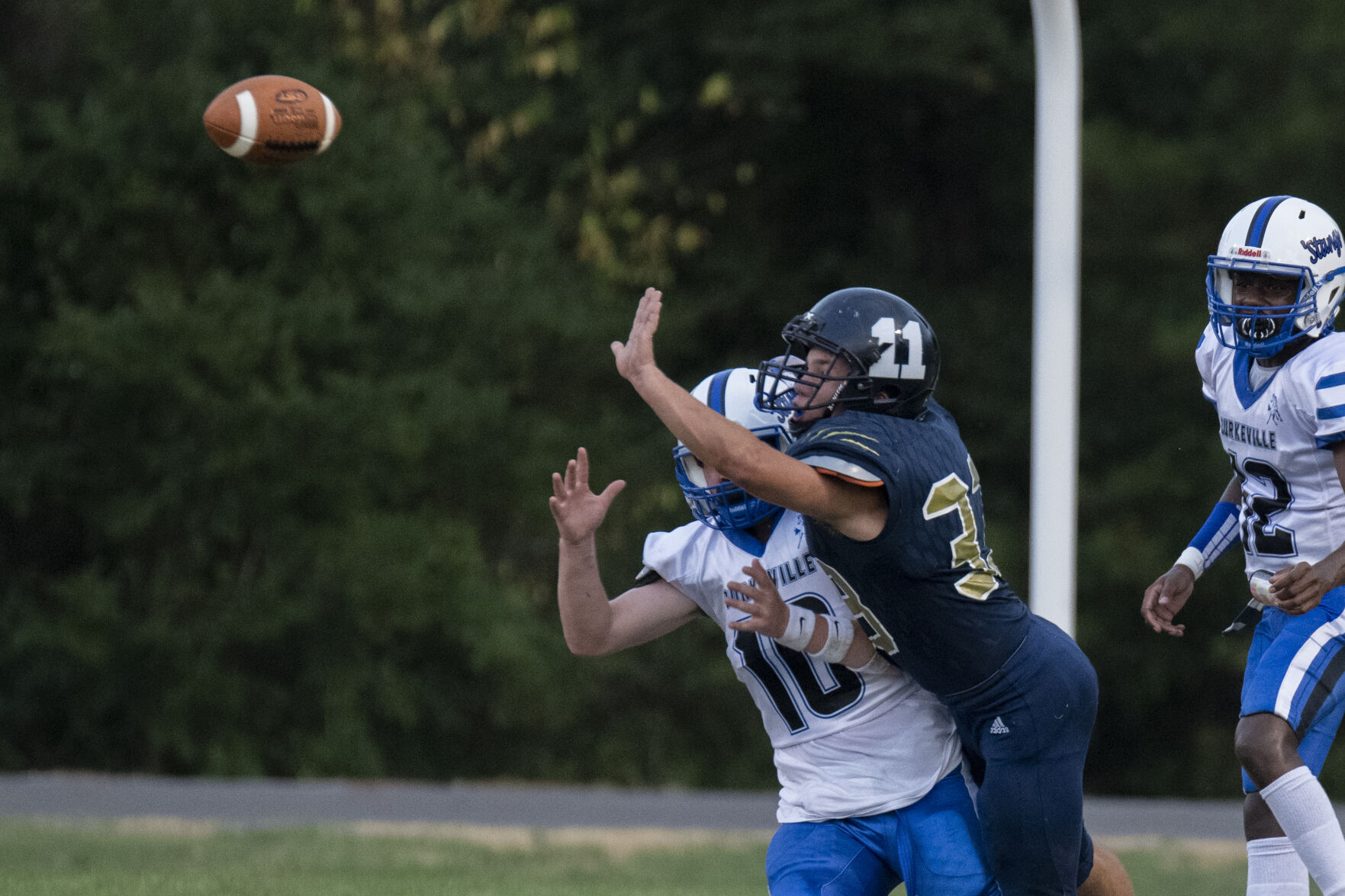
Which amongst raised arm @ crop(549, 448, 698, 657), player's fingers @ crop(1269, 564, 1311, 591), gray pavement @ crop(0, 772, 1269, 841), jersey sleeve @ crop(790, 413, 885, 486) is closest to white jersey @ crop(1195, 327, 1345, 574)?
player's fingers @ crop(1269, 564, 1311, 591)

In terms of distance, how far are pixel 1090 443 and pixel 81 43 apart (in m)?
8.61

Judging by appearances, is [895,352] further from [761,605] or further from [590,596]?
[590,596]

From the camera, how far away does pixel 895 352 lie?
336 centimetres

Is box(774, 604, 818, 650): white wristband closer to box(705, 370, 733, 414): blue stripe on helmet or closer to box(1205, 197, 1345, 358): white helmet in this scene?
box(705, 370, 733, 414): blue stripe on helmet

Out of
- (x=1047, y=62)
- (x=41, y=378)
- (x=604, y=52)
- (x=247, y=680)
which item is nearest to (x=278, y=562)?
(x=247, y=680)

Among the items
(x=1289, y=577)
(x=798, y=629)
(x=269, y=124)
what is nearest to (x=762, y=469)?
(x=798, y=629)

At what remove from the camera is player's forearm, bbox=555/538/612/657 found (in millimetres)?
3596

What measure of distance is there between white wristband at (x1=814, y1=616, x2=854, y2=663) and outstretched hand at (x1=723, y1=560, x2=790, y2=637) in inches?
4.3

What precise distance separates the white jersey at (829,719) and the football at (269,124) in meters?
3.27

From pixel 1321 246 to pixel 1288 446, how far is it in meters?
0.52

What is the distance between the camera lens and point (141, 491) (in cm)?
1197

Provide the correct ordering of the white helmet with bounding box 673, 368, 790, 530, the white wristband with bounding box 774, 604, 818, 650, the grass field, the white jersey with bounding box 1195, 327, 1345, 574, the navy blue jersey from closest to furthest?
the navy blue jersey < the white wristband with bounding box 774, 604, 818, 650 < the white helmet with bounding box 673, 368, 790, 530 < the white jersey with bounding box 1195, 327, 1345, 574 < the grass field

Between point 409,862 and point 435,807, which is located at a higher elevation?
point 409,862

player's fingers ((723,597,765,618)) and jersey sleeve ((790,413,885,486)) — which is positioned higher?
jersey sleeve ((790,413,885,486))
